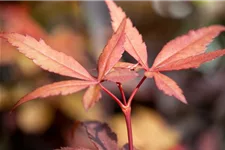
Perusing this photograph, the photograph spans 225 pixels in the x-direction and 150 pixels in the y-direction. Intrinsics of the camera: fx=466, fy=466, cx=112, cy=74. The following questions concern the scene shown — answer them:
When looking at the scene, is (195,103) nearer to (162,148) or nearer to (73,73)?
(162,148)

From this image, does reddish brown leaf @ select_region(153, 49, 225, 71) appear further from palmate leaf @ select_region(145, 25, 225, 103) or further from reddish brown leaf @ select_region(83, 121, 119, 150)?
reddish brown leaf @ select_region(83, 121, 119, 150)

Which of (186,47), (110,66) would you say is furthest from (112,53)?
(186,47)

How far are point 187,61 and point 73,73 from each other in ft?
0.43

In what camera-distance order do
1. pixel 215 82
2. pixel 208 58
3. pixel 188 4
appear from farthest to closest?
pixel 215 82, pixel 188 4, pixel 208 58

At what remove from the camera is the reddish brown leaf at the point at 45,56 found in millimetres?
513

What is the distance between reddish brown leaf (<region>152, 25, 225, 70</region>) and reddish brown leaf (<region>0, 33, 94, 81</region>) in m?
0.10

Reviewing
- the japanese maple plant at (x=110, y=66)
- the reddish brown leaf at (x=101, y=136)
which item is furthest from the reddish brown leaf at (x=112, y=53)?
the reddish brown leaf at (x=101, y=136)

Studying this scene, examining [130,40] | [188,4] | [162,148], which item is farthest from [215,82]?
[130,40]

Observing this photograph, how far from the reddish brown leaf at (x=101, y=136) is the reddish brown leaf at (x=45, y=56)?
0.10 meters

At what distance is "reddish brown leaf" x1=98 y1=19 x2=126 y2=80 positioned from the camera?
1.68 feet

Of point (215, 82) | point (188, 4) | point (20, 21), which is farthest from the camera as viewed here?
point (215, 82)

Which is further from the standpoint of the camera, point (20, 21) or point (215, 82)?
point (215, 82)

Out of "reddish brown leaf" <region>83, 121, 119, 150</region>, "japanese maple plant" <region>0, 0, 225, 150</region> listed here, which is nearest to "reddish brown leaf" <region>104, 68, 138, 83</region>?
"japanese maple plant" <region>0, 0, 225, 150</region>

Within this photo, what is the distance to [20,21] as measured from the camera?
1732 millimetres
